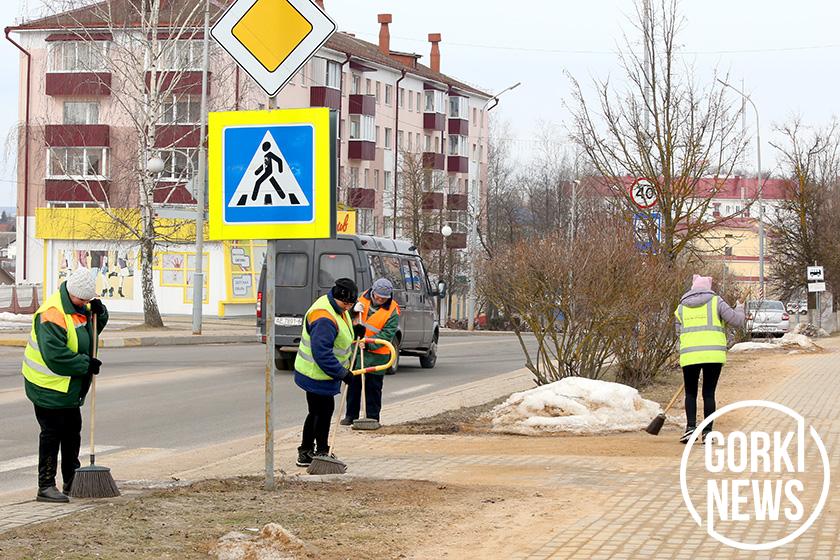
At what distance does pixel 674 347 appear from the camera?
19.7 m

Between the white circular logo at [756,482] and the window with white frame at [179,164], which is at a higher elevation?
the window with white frame at [179,164]

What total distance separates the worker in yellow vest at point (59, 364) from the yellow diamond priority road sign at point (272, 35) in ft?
6.00

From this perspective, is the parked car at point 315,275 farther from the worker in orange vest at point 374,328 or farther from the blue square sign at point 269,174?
the blue square sign at point 269,174

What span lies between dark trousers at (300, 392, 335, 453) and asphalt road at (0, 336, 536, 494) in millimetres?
2087

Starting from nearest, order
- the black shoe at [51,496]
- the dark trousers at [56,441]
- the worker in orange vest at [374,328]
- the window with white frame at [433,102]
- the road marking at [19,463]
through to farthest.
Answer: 1. the black shoe at [51,496]
2. the dark trousers at [56,441]
3. the road marking at [19,463]
4. the worker in orange vest at [374,328]
5. the window with white frame at [433,102]

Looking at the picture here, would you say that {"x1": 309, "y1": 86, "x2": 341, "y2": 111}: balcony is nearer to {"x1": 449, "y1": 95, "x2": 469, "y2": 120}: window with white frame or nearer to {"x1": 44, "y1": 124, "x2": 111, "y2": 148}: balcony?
{"x1": 44, "y1": 124, "x2": 111, "y2": 148}: balcony

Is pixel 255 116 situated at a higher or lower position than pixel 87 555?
higher

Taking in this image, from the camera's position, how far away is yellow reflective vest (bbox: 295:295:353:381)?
35.8ft

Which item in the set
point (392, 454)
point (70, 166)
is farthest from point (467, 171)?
point (392, 454)

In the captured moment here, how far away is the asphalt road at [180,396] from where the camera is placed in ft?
45.3

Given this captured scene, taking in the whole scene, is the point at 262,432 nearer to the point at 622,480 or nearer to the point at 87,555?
the point at 622,480

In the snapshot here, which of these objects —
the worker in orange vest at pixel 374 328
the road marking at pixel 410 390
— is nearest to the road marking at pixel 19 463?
the worker in orange vest at pixel 374 328

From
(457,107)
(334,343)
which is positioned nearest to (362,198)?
(457,107)

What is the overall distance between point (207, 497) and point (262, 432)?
5.94 meters
